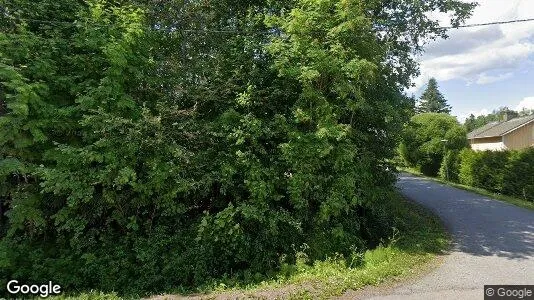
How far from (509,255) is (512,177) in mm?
11114

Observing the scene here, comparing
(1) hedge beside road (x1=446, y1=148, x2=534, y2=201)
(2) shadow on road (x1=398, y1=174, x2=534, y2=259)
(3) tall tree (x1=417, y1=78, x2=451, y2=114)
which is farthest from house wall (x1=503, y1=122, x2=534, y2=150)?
(3) tall tree (x1=417, y1=78, x2=451, y2=114)

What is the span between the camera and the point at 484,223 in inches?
428

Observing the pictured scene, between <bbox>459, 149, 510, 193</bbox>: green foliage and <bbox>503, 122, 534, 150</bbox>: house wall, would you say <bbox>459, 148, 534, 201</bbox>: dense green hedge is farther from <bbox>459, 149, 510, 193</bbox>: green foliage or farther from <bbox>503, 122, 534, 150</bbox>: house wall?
<bbox>503, 122, 534, 150</bbox>: house wall

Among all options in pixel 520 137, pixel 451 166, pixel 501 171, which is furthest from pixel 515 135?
pixel 501 171

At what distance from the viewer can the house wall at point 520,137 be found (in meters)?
34.2

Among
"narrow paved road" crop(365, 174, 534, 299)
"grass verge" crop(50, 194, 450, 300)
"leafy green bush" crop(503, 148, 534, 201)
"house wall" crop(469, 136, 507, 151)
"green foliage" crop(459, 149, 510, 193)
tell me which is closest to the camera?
"narrow paved road" crop(365, 174, 534, 299)

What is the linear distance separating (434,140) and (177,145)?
2541 cm

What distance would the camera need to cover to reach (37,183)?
798 centimetres

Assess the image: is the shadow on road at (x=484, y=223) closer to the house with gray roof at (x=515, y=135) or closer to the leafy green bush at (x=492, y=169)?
the leafy green bush at (x=492, y=169)

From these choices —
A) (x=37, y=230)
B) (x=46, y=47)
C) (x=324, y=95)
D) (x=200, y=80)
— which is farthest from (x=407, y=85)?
(x=37, y=230)

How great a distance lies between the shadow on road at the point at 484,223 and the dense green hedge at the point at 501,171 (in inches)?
71.9

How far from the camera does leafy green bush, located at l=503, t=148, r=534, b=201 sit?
1573 cm

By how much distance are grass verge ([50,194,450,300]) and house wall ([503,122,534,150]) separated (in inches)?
1210

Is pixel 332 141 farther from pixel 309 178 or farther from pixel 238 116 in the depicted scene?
pixel 238 116
